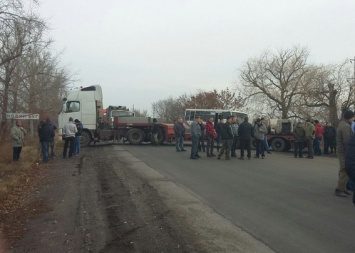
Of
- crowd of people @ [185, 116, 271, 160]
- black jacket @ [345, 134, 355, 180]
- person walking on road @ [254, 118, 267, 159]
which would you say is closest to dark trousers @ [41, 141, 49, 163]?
crowd of people @ [185, 116, 271, 160]

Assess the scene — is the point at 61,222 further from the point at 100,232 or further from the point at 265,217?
the point at 265,217

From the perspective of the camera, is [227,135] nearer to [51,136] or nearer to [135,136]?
[51,136]

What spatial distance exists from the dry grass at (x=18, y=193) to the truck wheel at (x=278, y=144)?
13.0 meters

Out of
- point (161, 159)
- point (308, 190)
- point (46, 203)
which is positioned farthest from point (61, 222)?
point (161, 159)

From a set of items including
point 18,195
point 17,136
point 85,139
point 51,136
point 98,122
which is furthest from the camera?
point 98,122

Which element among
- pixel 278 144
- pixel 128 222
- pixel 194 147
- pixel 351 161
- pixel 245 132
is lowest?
pixel 128 222

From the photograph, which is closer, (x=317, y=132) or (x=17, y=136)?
(x=17, y=136)

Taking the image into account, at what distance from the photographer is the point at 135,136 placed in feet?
81.1

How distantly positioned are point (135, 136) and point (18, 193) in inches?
582

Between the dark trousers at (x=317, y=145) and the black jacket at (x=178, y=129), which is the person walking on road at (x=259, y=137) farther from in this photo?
the dark trousers at (x=317, y=145)

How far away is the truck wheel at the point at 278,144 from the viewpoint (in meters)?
23.0

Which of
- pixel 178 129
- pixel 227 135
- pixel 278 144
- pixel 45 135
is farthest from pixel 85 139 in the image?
pixel 278 144

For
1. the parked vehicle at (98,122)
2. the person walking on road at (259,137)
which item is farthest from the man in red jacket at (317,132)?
the parked vehicle at (98,122)

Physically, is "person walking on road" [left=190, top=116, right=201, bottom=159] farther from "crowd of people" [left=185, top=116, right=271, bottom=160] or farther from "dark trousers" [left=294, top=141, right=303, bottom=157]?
"dark trousers" [left=294, top=141, right=303, bottom=157]
